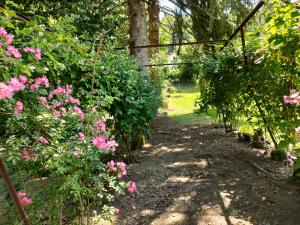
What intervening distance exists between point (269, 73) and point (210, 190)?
1400 mm


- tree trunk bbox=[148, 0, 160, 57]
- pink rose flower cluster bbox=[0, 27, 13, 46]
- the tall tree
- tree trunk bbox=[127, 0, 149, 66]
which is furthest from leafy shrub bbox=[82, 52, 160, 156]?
tree trunk bbox=[148, 0, 160, 57]

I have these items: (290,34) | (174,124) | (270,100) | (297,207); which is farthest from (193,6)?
(297,207)

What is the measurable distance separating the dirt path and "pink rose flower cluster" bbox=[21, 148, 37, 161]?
4.06ft

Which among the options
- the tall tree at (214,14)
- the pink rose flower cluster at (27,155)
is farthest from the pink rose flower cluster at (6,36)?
the tall tree at (214,14)

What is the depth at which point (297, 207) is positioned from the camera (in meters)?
2.76

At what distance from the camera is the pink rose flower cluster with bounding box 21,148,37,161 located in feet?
6.04

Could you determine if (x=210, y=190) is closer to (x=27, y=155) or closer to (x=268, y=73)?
(x=268, y=73)

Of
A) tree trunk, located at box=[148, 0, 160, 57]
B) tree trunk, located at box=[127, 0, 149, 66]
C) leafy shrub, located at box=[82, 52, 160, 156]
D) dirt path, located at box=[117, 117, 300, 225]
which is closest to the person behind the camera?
dirt path, located at box=[117, 117, 300, 225]

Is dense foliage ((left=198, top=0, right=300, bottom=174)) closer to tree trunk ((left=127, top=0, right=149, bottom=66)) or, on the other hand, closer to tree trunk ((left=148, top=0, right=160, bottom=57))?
tree trunk ((left=127, top=0, right=149, bottom=66))

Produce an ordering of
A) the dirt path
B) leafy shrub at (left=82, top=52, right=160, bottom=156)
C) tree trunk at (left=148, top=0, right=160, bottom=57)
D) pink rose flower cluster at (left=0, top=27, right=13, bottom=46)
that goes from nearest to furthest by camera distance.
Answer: pink rose flower cluster at (left=0, top=27, right=13, bottom=46) → the dirt path → leafy shrub at (left=82, top=52, right=160, bottom=156) → tree trunk at (left=148, top=0, right=160, bottom=57)

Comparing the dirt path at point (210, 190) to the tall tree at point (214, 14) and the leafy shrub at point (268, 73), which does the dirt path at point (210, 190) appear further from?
the tall tree at point (214, 14)

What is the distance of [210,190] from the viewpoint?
3.29 meters

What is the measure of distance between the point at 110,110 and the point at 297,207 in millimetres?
2168

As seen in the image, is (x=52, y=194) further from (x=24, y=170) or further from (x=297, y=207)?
(x=297, y=207)
